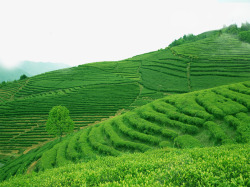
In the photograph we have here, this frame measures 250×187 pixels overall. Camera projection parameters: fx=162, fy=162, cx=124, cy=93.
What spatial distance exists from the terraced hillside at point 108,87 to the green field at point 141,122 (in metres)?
0.33

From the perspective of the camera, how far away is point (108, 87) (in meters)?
68.4

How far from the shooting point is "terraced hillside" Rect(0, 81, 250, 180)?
669 inches

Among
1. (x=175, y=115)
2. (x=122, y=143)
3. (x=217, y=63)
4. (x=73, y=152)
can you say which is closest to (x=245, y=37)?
(x=217, y=63)

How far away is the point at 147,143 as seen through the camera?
19188mm

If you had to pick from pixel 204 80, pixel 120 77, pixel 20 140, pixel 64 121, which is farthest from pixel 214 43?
pixel 20 140

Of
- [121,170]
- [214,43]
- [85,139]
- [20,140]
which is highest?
[214,43]

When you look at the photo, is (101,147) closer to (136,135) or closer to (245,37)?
(136,135)

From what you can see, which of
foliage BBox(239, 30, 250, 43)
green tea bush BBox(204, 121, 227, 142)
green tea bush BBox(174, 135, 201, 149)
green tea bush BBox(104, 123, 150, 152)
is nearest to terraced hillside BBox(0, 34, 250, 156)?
foliage BBox(239, 30, 250, 43)

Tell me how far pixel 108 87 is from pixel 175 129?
5083 cm

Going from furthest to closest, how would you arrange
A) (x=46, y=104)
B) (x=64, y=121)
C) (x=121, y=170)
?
(x=46, y=104), (x=64, y=121), (x=121, y=170)

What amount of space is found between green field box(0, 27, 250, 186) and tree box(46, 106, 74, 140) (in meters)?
2.41

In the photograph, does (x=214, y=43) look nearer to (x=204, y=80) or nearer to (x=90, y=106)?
(x=204, y=80)

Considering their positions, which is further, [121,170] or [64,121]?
[64,121]

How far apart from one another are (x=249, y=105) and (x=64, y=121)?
3403 cm
